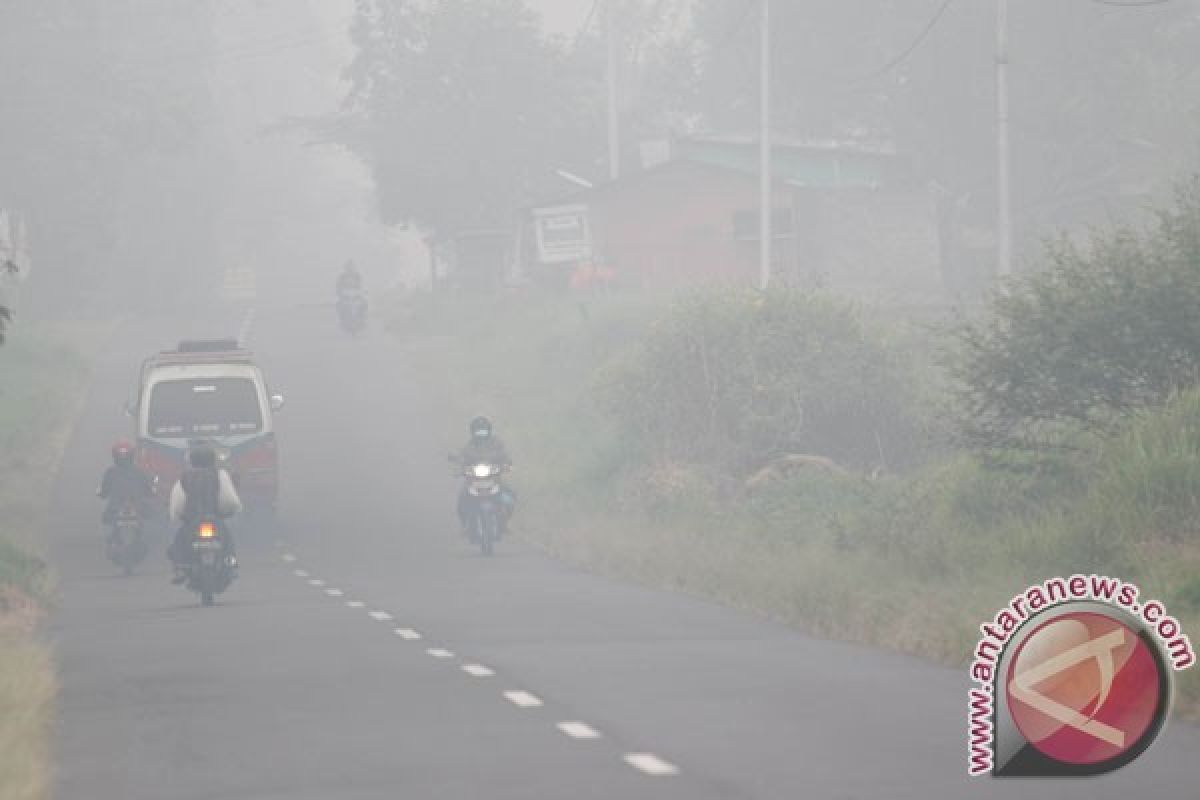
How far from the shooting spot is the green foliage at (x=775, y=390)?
3306cm

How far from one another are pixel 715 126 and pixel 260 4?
20.3 m

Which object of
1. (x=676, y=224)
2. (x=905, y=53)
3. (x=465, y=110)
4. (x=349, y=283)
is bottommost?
(x=349, y=283)

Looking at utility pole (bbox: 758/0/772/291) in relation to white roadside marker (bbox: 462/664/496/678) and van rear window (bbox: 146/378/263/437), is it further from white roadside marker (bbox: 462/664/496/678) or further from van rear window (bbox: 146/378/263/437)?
white roadside marker (bbox: 462/664/496/678)

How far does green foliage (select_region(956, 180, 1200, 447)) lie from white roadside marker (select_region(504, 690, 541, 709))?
9828 millimetres

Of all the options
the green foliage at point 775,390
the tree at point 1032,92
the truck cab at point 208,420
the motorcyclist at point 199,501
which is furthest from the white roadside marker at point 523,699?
the tree at point 1032,92

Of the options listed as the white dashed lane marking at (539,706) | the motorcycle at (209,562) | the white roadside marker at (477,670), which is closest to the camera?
the white dashed lane marking at (539,706)

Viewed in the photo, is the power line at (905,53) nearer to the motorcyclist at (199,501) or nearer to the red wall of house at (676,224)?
the red wall of house at (676,224)

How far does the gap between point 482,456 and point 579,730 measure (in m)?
17.6

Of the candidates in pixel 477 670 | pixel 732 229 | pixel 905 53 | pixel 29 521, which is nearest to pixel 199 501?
pixel 477 670

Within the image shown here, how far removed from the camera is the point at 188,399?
3356 cm

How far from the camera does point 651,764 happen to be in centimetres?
1093

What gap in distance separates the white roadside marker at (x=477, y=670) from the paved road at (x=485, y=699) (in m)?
0.01

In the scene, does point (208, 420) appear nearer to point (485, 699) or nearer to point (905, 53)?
point (485, 699)

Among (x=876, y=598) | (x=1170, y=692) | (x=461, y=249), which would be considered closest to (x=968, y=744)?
(x=1170, y=692)
